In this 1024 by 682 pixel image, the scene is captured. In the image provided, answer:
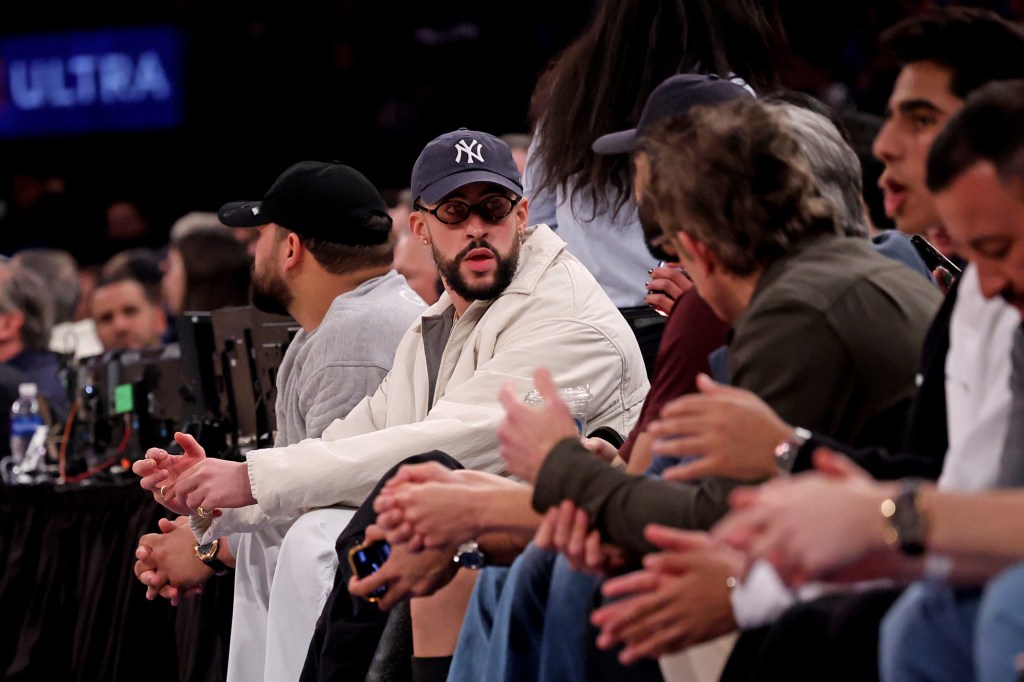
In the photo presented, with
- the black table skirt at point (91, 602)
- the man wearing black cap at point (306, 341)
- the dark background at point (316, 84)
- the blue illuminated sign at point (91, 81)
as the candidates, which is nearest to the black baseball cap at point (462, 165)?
the man wearing black cap at point (306, 341)

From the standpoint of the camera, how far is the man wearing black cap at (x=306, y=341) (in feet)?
10.2

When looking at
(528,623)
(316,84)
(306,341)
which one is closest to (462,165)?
(306,341)

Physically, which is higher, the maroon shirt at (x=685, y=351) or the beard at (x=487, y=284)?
the maroon shirt at (x=685, y=351)

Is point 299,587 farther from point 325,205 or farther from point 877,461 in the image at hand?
point 877,461

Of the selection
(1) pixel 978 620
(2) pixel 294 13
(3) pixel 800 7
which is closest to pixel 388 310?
(1) pixel 978 620

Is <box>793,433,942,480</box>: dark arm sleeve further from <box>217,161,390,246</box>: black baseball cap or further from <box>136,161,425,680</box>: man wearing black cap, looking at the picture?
<box>217,161,390,246</box>: black baseball cap

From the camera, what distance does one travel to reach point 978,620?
4.82 feet

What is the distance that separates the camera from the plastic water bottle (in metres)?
5.02

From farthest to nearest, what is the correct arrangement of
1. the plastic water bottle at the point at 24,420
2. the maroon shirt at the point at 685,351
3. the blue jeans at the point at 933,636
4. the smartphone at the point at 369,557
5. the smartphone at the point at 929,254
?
the plastic water bottle at the point at 24,420 → the smartphone at the point at 929,254 → the smartphone at the point at 369,557 → the maroon shirt at the point at 685,351 → the blue jeans at the point at 933,636

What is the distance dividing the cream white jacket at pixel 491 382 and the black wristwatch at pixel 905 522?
151cm

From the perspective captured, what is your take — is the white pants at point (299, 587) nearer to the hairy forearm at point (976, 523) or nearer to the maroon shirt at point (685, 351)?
the maroon shirt at point (685, 351)

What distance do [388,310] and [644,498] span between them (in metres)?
1.73

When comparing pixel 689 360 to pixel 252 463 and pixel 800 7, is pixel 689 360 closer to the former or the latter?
pixel 252 463

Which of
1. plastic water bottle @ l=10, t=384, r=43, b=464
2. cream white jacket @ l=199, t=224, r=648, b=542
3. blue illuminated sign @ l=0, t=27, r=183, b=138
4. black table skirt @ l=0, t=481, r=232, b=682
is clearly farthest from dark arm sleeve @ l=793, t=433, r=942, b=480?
blue illuminated sign @ l=0, t=27, r=183, b=138
